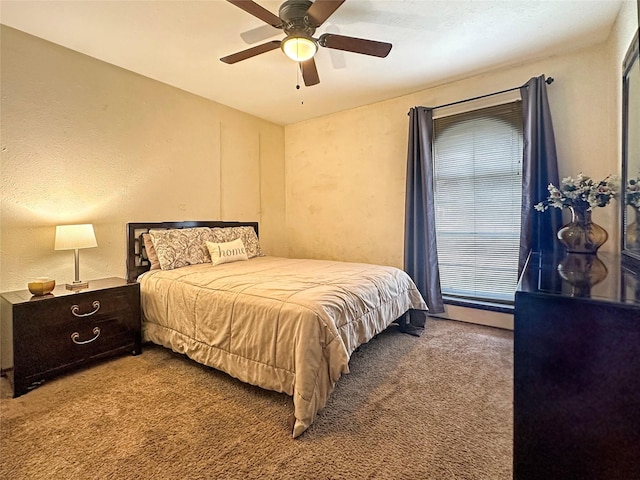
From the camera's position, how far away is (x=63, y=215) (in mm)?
2666

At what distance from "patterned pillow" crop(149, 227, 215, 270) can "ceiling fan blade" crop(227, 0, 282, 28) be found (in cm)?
220

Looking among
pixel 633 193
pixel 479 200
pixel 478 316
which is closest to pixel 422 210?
pixel 479 200

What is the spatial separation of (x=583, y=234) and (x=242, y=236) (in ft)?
10.9

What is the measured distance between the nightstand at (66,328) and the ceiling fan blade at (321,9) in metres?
2.52

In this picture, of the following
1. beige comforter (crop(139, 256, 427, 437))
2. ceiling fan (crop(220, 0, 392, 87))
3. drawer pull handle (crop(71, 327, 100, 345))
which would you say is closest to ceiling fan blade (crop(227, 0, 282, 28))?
ceiling fan (crop(220, 0, 392, 87))

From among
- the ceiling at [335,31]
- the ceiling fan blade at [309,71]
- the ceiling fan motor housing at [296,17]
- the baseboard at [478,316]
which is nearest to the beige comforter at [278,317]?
the baseboard at [478,316]

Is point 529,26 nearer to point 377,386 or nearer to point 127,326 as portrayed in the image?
point 377,386

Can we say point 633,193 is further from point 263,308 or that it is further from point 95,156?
point 95,156

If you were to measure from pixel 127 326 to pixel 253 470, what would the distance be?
1849mm

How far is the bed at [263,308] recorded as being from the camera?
70.8 inches

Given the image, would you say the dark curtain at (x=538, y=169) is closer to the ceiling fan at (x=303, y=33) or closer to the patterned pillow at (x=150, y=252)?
the ceiling fan at (x=303, y=33)

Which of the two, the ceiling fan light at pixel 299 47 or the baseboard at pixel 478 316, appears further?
the baseboard at pixel 478 316

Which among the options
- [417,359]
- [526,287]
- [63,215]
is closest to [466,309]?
[417,359]

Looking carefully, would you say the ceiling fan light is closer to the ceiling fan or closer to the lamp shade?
the ceiling fan
